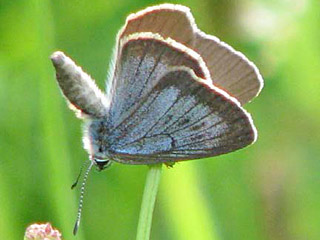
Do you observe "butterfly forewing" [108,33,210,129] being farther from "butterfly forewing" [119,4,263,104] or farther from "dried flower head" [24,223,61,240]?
"dried flower head" [24,223,61,240]

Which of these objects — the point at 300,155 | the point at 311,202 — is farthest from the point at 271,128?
the point at 311,202

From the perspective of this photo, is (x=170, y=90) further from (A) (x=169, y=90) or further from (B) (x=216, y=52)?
(B) (x=216, y=52)

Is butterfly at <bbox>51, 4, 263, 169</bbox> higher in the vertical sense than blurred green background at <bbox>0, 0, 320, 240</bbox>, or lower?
lower

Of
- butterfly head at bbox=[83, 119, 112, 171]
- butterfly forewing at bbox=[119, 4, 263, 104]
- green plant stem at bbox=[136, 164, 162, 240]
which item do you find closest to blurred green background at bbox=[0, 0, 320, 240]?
butterfly head at bbox=[83, 119, 112, 171]

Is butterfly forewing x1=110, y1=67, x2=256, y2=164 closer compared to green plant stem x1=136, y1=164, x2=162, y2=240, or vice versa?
green plant stem x1=136, y1=164, x2=162, y2=240

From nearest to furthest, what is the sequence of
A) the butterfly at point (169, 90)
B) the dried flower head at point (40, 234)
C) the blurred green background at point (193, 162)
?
the dried flower head at point (40, 234) < the butterfly at point (169, 90) < the blurred green background at point (193, 162)

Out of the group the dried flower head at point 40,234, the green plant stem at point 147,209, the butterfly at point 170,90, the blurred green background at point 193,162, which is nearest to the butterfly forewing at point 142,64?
the butterfly at point 170,90

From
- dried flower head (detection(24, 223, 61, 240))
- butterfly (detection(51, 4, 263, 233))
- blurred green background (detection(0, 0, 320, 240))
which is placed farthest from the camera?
blurred green background (detection(0, 0, 320, 240))

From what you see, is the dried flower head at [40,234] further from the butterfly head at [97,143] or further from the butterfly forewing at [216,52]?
the butterfly forewing at [216,52]

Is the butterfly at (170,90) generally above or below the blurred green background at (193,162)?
below
